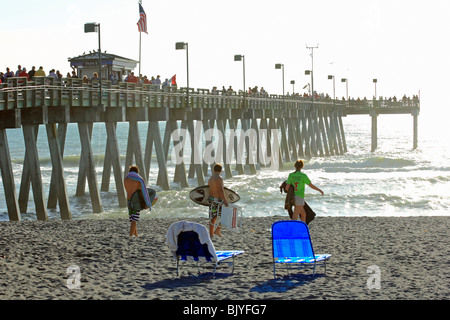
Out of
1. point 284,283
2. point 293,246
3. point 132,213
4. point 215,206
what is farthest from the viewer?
point 132,213

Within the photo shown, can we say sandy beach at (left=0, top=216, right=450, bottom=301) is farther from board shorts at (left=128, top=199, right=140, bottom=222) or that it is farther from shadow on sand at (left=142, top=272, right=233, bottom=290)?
board shorts at (left=128, top=199, right=140, bottom=222)

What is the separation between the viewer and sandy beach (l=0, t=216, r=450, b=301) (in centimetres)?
894

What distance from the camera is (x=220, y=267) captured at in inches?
416

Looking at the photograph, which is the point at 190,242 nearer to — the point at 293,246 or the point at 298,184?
the point at 293,246

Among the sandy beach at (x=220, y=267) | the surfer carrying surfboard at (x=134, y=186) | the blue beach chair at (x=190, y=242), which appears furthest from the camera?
the surfer carrying surfboard at (x=134, y=186)

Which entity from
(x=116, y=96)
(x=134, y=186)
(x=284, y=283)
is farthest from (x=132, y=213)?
(x=116, y=96)

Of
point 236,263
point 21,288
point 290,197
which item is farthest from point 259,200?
point 21,288

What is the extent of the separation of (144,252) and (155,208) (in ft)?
39.7

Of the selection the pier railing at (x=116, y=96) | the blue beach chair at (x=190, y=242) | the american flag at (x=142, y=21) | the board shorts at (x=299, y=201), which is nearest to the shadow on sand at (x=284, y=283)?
the blue beach chair at (x=190, y=242)

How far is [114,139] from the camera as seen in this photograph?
25516 millimetres

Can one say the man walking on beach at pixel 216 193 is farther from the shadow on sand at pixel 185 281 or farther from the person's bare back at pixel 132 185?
the shadow on sand at pixel 185 281

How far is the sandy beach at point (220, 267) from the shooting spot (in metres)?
8.94

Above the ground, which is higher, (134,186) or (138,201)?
(134,186)
